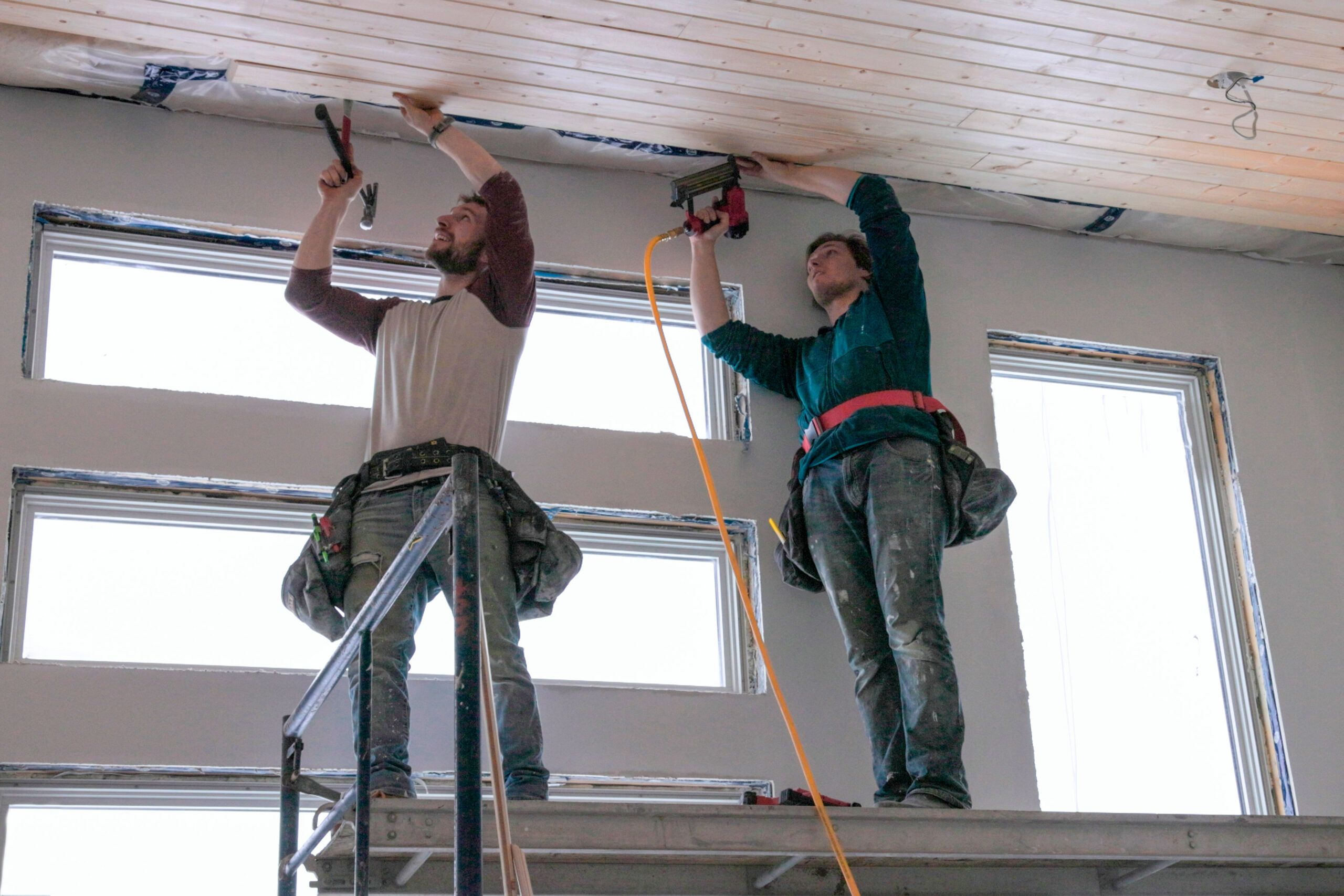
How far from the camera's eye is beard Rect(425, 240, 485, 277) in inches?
134

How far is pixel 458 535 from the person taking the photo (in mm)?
1753

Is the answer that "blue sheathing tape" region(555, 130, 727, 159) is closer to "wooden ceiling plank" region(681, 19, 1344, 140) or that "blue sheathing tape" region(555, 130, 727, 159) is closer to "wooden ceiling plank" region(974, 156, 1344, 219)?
"wooden ceiling plank" region(681, 19, 1344, 140)

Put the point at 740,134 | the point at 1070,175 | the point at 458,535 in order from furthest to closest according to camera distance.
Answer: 1. the point at 1070,175
2. the point at 740,134
3. the point at 458,535

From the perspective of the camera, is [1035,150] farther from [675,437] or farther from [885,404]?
[675,437]

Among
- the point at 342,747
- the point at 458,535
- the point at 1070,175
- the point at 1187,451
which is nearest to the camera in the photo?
the point at 458,535

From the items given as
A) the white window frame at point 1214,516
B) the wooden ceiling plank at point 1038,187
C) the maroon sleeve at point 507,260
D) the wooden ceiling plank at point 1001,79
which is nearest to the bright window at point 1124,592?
the white window frame at point 1214,516

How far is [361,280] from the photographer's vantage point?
3762 millimetres

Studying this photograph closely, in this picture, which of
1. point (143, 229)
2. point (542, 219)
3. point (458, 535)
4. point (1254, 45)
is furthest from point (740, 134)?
point (458, 535)

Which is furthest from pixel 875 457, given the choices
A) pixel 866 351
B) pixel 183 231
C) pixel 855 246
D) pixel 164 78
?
pixel 164 78

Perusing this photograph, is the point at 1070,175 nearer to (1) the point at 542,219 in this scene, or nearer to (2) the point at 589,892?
(1) the point at 542,219

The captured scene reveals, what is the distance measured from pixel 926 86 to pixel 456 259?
1231 mm

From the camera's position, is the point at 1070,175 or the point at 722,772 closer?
the point at 722,772

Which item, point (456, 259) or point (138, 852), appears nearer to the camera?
point (138, 852)

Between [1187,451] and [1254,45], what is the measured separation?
1354 mm
